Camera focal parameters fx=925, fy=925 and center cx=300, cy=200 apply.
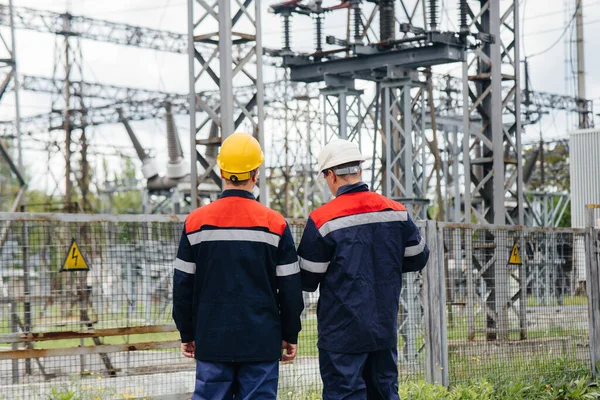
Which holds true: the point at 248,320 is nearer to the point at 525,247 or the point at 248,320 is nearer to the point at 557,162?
the point at 525,247

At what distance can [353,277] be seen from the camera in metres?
5.56

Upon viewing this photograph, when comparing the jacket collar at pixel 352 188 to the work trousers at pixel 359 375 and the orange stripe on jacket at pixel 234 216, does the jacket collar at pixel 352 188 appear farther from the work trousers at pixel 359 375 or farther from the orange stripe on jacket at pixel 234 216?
the work trousers at pixel 359 375

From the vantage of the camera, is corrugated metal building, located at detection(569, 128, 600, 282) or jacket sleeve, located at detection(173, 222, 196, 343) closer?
jacket sleeve, located at detection(173, 222, 196, 343)

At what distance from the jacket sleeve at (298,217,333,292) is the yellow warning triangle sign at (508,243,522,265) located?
4.99 metres

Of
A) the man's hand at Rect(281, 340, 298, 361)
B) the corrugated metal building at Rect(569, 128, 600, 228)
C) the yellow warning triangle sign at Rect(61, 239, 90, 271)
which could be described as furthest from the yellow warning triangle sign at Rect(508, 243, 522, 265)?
the corrugated metal building at Rect(569, 128, 600, 228)

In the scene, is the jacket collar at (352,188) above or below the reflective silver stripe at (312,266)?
above

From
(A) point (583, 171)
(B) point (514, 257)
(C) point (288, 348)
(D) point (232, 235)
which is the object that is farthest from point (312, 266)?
(A) point (583, 171)

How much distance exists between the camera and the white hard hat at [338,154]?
227 inches

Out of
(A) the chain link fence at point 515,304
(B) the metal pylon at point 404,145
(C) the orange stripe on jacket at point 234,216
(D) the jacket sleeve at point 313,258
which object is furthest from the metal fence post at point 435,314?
(B) the metal pylon at point 404,145

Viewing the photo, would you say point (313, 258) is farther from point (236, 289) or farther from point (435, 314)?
point (435, 314)

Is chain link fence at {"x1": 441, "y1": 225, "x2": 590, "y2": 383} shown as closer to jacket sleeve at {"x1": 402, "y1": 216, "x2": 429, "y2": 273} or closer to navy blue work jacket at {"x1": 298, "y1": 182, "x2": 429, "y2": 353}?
jacket sleeve at {"x1": 402, "y1": 216, "x2": 429, "y2": 273}

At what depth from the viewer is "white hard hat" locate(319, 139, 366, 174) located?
576 centimetres

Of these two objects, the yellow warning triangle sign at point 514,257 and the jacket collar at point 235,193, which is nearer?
the jacket collar at point 235,193

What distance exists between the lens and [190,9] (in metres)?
12.9
